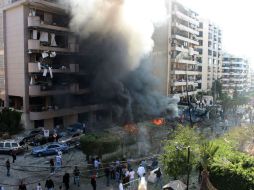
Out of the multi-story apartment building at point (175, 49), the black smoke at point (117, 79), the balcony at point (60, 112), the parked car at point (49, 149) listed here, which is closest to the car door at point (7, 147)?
the parked car at point (49, 149)

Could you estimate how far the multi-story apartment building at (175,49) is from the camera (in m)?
60.8

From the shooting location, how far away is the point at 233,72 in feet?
401

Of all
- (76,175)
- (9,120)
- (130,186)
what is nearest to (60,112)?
(9,120)

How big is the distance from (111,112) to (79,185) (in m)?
24.2

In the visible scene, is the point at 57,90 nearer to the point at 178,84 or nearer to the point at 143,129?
the point at 143,129

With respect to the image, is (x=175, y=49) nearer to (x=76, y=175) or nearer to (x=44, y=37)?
(x=44, y=37)

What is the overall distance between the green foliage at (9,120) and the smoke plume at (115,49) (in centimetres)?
1195

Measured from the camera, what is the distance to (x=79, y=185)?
22641 mm

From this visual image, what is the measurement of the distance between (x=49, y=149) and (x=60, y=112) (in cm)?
1188

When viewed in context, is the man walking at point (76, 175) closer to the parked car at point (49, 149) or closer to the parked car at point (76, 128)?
the parked car at point (49, 149)

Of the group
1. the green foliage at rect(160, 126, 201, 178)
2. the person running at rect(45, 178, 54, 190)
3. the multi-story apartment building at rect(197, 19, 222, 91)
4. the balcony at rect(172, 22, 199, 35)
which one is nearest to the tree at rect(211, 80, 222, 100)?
the multi-story apartment building at rect(197, 19, 222, 91)

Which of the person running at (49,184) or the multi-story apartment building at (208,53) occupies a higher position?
the multi-story apartment building at (208,53)

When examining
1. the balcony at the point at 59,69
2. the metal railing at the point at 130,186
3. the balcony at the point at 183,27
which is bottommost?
the metal railing at the point at 130,186

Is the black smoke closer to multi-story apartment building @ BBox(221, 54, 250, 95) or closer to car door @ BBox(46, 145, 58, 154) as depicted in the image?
car door @ BBox(46, 145, 58, 154)
